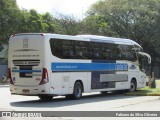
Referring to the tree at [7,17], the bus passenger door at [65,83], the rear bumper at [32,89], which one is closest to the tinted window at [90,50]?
the bus passenger door at [65,83]

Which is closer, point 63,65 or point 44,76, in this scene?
point 44,76

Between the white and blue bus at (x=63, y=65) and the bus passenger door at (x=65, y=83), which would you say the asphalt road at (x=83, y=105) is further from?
the white and blue bus at (x=63, y=65)

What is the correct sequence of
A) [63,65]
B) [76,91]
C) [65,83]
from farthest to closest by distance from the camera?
[76,91]
[65,83]
[63,65]

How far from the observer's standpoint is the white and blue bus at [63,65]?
20109mm

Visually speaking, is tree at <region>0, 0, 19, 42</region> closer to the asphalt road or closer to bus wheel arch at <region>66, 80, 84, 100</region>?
bus wheel arch at <region>66, 80, 84, 100</region>

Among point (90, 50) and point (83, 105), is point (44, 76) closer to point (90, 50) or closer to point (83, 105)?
point (83, 105)

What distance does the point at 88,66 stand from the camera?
22.9 metres

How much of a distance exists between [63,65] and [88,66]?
2.27m

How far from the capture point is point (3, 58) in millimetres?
59781

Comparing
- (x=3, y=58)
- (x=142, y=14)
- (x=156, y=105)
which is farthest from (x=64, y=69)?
(x=142, y=14)

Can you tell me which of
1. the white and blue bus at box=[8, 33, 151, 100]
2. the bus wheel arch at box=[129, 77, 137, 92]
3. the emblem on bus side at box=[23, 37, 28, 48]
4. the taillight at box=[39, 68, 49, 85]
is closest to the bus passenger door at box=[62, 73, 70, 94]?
the white and blue bus at box=[8, 33, 151, 100]

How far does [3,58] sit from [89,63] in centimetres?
3849

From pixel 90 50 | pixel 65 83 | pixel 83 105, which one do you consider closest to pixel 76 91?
pixel 65 83

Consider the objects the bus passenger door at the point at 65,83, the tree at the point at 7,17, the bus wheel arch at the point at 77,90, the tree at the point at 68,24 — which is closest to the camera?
the bus passenger door at the point at 65,83
